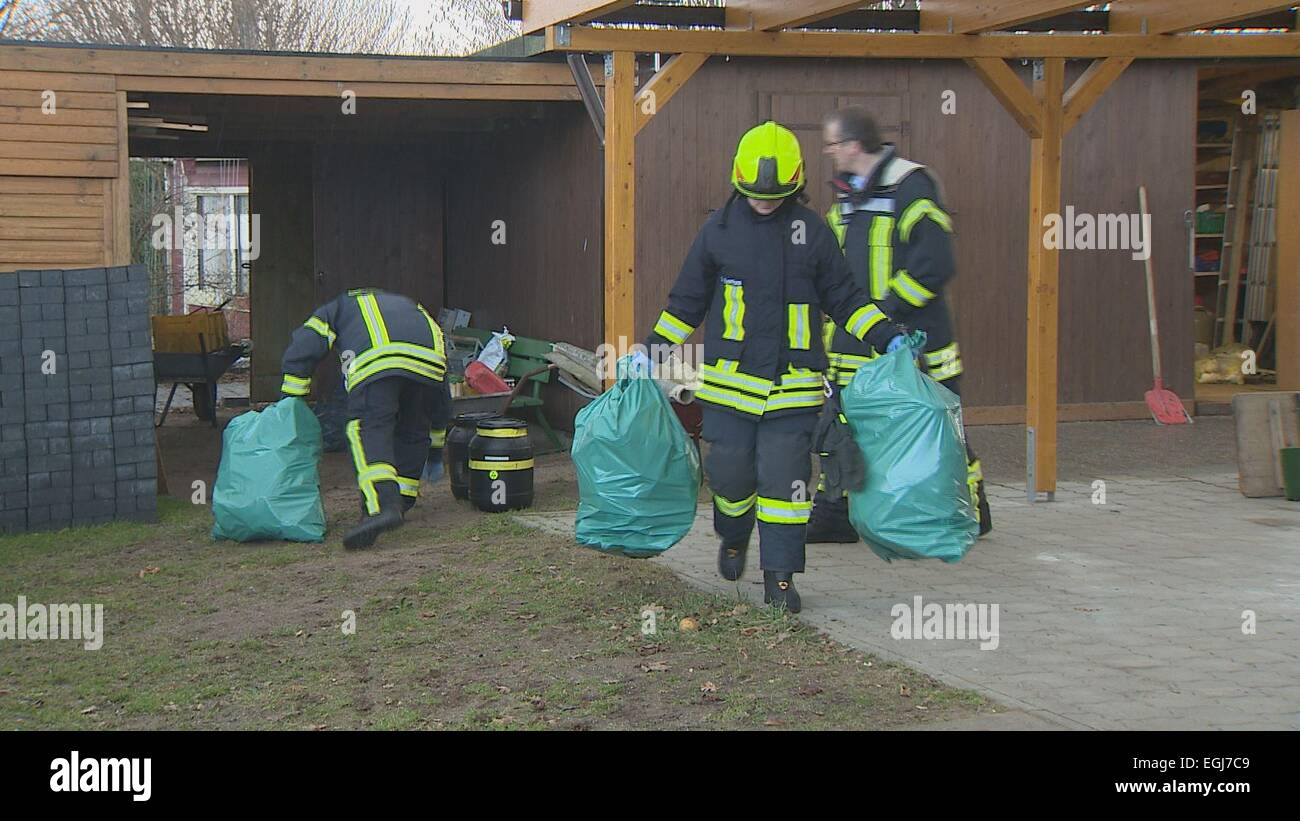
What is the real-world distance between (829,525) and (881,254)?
5.10 feet

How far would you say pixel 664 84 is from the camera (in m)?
8.32

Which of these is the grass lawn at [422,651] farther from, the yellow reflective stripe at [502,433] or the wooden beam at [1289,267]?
the wooden beam at [1289,267]

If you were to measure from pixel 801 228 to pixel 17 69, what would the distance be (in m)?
6.21

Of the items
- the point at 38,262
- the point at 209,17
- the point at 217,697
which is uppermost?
the point at 209,17

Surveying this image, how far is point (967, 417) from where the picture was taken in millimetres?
12500

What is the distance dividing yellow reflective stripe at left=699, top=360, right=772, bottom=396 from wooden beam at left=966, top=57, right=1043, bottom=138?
3.62 meters

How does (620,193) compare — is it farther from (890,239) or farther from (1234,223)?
(1234,223)

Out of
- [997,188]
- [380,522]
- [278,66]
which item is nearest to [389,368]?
[380,522]

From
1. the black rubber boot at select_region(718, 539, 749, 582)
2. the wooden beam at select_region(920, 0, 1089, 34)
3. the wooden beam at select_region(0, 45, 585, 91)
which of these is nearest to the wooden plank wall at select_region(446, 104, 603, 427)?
the wooden beam at select_region(0, 45, 585, 91)

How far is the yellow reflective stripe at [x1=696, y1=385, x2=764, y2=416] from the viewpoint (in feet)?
Answer: 19.5
